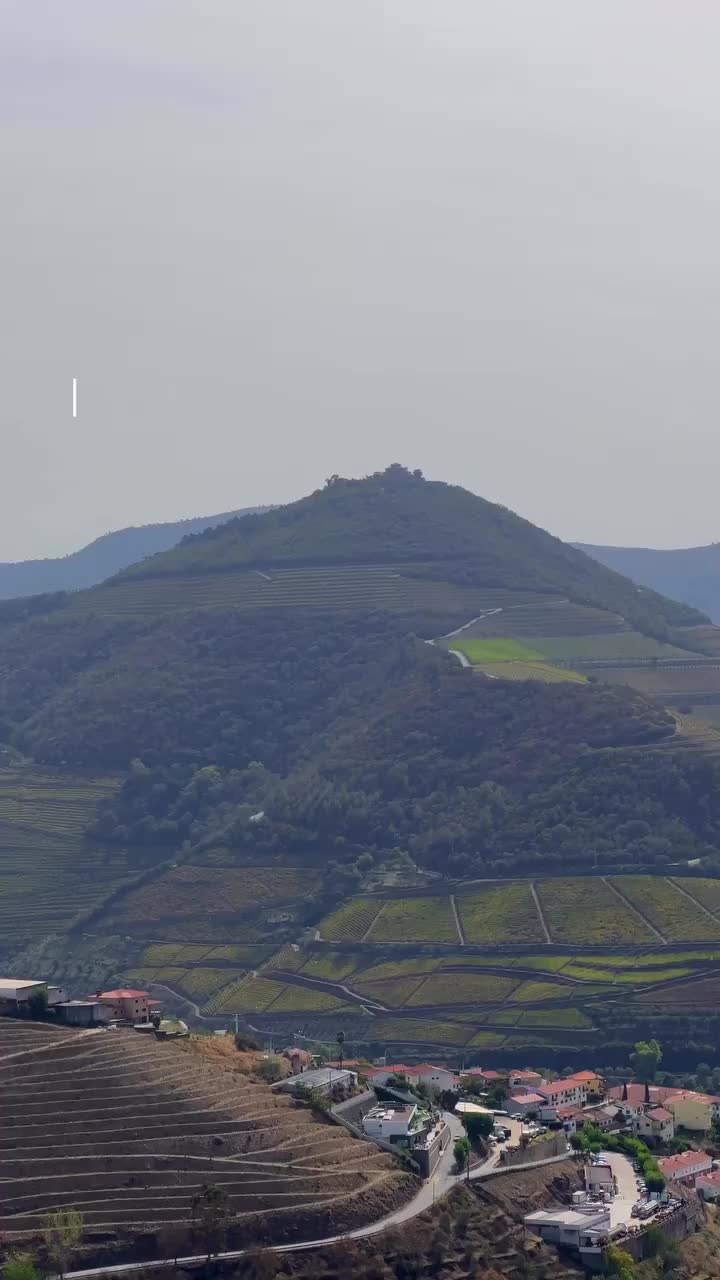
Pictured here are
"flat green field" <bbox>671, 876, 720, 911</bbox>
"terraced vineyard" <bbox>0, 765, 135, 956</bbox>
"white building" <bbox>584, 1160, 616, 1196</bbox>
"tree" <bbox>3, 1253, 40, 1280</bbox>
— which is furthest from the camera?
"terraced vineyard" <bbox>0, 765, 135, 956</bbox>

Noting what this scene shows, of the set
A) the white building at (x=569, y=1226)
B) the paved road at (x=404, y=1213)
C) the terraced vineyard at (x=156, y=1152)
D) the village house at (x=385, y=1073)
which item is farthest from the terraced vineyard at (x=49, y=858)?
the white building at (x=569, y=1226)

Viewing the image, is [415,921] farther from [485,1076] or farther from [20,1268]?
[20,1268]

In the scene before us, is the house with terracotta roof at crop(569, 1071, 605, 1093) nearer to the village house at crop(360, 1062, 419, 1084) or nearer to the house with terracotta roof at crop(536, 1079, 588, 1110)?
the house with terracotta roof at crop(536, 1079, 588, 1110)

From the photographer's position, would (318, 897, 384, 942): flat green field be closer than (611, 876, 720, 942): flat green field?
No

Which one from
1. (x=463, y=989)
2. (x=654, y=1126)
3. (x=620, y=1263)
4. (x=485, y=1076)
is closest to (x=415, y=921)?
(x=463, y=989)

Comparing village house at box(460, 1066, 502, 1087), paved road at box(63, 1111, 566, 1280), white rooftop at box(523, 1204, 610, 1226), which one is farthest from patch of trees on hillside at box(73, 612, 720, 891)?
white rooftop at box(523, 1204, 610, 1226)

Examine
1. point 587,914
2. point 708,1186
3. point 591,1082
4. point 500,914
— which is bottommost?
point 708,1186

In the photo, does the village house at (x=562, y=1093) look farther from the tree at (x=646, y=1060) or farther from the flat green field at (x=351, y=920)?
the flat green field at (x=351, y=920)
